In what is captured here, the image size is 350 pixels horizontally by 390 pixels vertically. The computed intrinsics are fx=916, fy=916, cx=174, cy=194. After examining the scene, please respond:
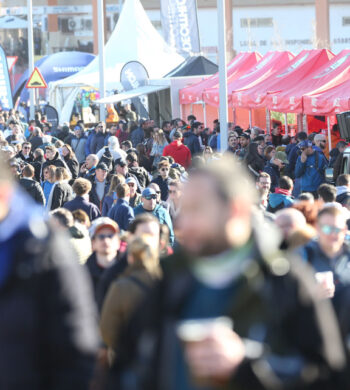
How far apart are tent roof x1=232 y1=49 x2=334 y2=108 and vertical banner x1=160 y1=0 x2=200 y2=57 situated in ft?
36.8

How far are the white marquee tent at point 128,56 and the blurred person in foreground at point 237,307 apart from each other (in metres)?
28.4

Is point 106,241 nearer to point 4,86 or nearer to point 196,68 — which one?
point 196,68

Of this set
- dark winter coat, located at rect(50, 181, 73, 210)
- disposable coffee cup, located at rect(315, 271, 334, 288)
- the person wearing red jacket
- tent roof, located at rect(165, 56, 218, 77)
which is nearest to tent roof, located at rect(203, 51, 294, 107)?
tent roof, located at rect(165, 56, 218, 77)

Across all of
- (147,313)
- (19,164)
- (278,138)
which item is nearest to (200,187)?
(147,313)

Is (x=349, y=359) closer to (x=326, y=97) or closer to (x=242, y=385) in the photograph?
(x=242, y=385)

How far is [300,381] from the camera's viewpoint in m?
2.44

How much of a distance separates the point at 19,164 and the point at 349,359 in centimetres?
1211

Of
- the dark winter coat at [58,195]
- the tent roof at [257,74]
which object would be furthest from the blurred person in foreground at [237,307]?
the tent roof at [257,74]

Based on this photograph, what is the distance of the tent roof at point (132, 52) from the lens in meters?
31.8

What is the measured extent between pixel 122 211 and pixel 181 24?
2348 centimetres

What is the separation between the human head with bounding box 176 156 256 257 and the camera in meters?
2.37

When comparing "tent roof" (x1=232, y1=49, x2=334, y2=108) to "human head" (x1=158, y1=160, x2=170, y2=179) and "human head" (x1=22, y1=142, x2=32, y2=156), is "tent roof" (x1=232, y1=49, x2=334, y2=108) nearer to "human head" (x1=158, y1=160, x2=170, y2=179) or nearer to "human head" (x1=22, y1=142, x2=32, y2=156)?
"human head" (x1=22, y1=142, x2=32, y2=156)

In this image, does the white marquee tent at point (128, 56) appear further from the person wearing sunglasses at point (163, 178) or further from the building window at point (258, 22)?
the building window at point (258, 22)

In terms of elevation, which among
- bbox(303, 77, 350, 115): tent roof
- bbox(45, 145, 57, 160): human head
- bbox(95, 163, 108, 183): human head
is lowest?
bbox(95, 163, 108, 183): human head
